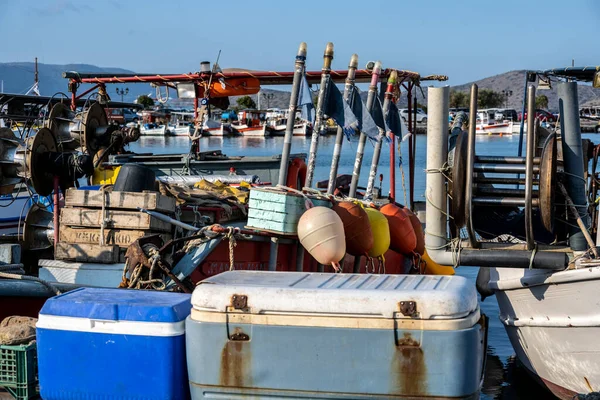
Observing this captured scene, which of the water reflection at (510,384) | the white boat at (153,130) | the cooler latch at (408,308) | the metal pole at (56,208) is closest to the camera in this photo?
the cooler latch at (408,308)

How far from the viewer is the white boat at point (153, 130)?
10425cm

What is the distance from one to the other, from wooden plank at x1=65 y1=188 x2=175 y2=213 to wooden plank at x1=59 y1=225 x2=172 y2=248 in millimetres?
255

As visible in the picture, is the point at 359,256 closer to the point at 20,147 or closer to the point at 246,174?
the point at 20,147

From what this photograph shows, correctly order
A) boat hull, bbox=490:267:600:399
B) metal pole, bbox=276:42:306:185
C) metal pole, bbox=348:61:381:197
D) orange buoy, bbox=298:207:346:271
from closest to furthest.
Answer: boat hull, bbox=490:267:600:399 → orange buoy, bbox=298:207:346:271 → metal pole, bbox=276:42:306:185 → metal pole, bbox=348:61:381:197

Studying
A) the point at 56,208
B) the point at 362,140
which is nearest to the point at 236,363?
the point at 56,208

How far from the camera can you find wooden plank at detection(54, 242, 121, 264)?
9.37 metres

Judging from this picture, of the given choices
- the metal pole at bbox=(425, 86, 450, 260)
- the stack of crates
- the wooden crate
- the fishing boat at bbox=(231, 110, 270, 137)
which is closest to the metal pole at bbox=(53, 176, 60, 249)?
the stack of crates

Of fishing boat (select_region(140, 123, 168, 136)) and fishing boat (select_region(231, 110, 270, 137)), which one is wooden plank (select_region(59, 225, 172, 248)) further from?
fishing boat (select_region(140, 123, 168, 136))

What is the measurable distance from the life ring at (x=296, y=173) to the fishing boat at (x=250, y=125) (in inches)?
3486

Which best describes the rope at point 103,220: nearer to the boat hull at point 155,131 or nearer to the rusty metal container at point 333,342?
the rusty metal container at point 333,342

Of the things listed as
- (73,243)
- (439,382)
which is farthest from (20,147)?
(439,382)

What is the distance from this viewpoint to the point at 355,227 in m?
10.1

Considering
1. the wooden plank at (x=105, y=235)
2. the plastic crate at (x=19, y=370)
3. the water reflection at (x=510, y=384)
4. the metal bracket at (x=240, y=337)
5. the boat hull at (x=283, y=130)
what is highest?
the wooden plank at (x=105, y=235)

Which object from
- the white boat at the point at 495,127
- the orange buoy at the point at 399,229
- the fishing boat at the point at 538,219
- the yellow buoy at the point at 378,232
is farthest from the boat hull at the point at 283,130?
the fishing boat at the point at 538,219
